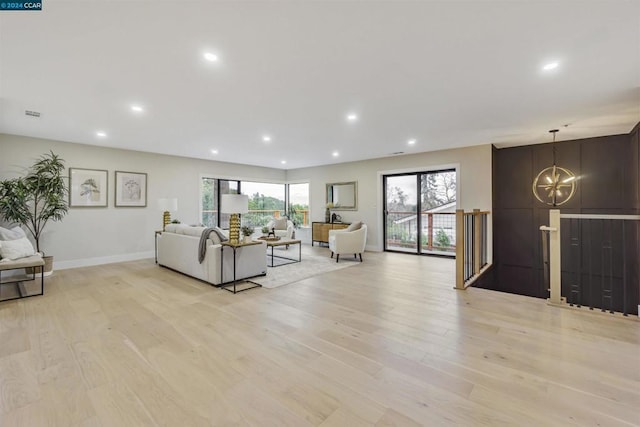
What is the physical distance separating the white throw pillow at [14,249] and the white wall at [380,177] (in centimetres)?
638

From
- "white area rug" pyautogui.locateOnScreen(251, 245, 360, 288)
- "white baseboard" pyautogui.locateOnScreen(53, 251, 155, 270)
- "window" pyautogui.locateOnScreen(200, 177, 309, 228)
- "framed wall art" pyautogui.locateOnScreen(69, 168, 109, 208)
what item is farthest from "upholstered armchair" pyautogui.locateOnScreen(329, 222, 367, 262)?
"framed wall art" pyautogui.locateOnScreen(69, 168, 109, 208)

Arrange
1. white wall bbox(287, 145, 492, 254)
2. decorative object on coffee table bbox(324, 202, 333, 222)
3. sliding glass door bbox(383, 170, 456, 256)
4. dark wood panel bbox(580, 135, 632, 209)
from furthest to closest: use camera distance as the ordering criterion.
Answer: decorative object on coffee table bbox(324, 202, 333, 222) → sliding glass door bbox(383, 170, 456, 256) → white wall bbox(287, 145, 492, 254) → dark wood panel bbox(580, 135, 632, 209)

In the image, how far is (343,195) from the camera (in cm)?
817

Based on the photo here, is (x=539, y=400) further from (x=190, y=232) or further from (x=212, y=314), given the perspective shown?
(x=190, y=232)

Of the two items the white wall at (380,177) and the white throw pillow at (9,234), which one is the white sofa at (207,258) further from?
the white wall at (380,177)

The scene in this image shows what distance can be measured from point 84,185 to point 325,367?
6.20m

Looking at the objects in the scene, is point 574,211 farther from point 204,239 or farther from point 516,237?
point 204,239

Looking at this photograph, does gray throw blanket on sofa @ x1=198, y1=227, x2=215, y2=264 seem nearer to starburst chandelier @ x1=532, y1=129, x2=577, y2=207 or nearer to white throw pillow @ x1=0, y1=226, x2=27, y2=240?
white throw pillow @ x1=0, y1=226, x2=27, y2=240

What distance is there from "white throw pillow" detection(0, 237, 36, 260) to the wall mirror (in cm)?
644

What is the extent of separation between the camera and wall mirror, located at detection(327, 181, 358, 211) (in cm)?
790

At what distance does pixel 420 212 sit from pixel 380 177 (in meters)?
1.40

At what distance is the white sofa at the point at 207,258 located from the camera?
4122 mm

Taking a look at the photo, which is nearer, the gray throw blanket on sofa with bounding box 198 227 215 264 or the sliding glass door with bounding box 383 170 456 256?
the gray throw blanket on sofa with bounding box 198 227 215 264

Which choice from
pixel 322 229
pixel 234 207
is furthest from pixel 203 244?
pixel 322 229
